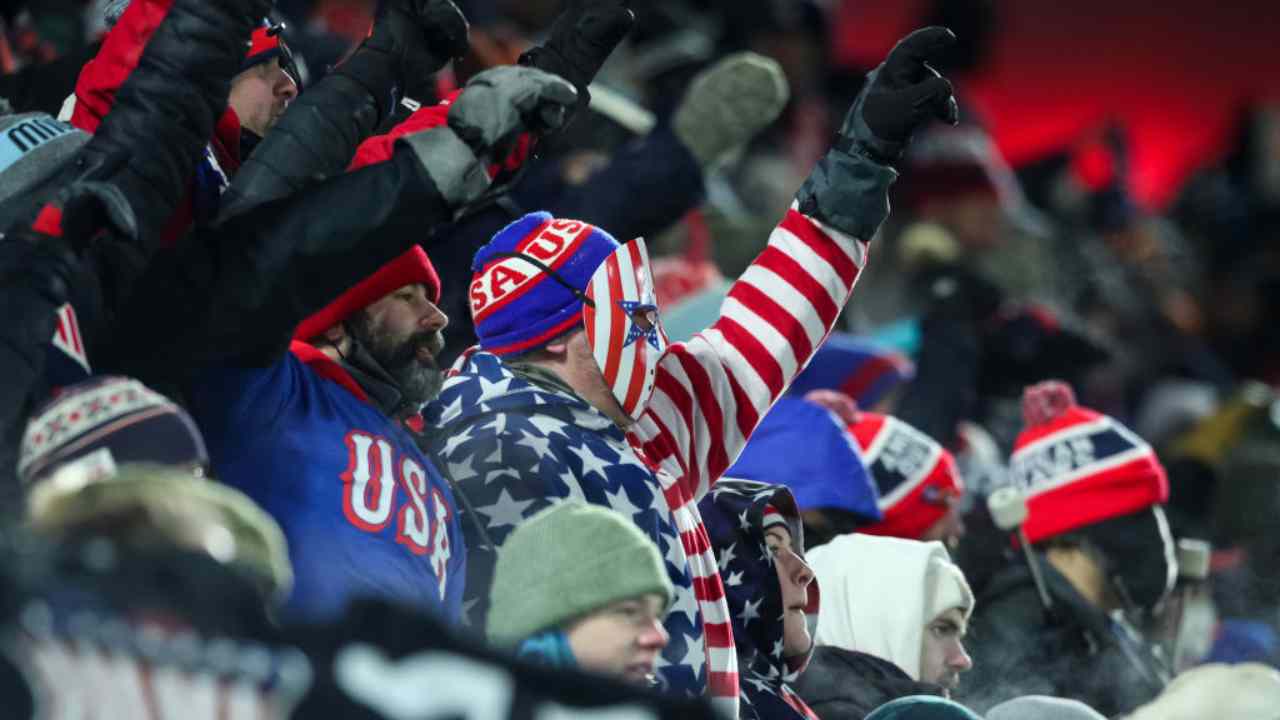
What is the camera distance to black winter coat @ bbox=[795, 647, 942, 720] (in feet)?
14.3

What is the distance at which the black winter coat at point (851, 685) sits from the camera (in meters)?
4.36

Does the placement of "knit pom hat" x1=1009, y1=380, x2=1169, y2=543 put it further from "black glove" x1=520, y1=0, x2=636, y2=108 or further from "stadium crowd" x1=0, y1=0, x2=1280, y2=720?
"black glove" x1=520, y1=0, x2=636, y2=108

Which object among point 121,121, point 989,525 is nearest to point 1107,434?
point 989,525

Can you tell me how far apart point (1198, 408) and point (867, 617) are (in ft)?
18.3

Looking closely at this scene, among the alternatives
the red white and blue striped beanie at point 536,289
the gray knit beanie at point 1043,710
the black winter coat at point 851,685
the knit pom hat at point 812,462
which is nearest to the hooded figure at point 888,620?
the black winter coat at point 851,685

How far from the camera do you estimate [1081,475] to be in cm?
569

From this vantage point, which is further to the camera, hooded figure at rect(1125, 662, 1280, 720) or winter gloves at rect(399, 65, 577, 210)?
hooded figure at rect(1125, 662, 1280, 720)

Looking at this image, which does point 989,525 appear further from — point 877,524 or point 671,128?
point 671,128

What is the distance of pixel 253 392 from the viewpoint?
3.31 metres

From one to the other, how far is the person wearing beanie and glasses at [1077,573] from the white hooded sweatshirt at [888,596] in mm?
422

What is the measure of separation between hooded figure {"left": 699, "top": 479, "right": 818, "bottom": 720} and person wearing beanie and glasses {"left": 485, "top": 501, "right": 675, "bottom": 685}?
3.49ft

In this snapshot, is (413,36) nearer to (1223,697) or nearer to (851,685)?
(851,685)

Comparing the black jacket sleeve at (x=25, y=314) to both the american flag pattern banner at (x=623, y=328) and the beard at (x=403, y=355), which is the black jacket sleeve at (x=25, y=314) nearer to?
the beard at (x=403, y=355)

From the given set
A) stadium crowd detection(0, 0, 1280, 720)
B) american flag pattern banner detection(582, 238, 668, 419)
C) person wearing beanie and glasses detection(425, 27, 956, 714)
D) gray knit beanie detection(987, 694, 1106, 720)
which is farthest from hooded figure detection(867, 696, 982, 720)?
american flag pattern banner detection(582, 238, 668, 419)
